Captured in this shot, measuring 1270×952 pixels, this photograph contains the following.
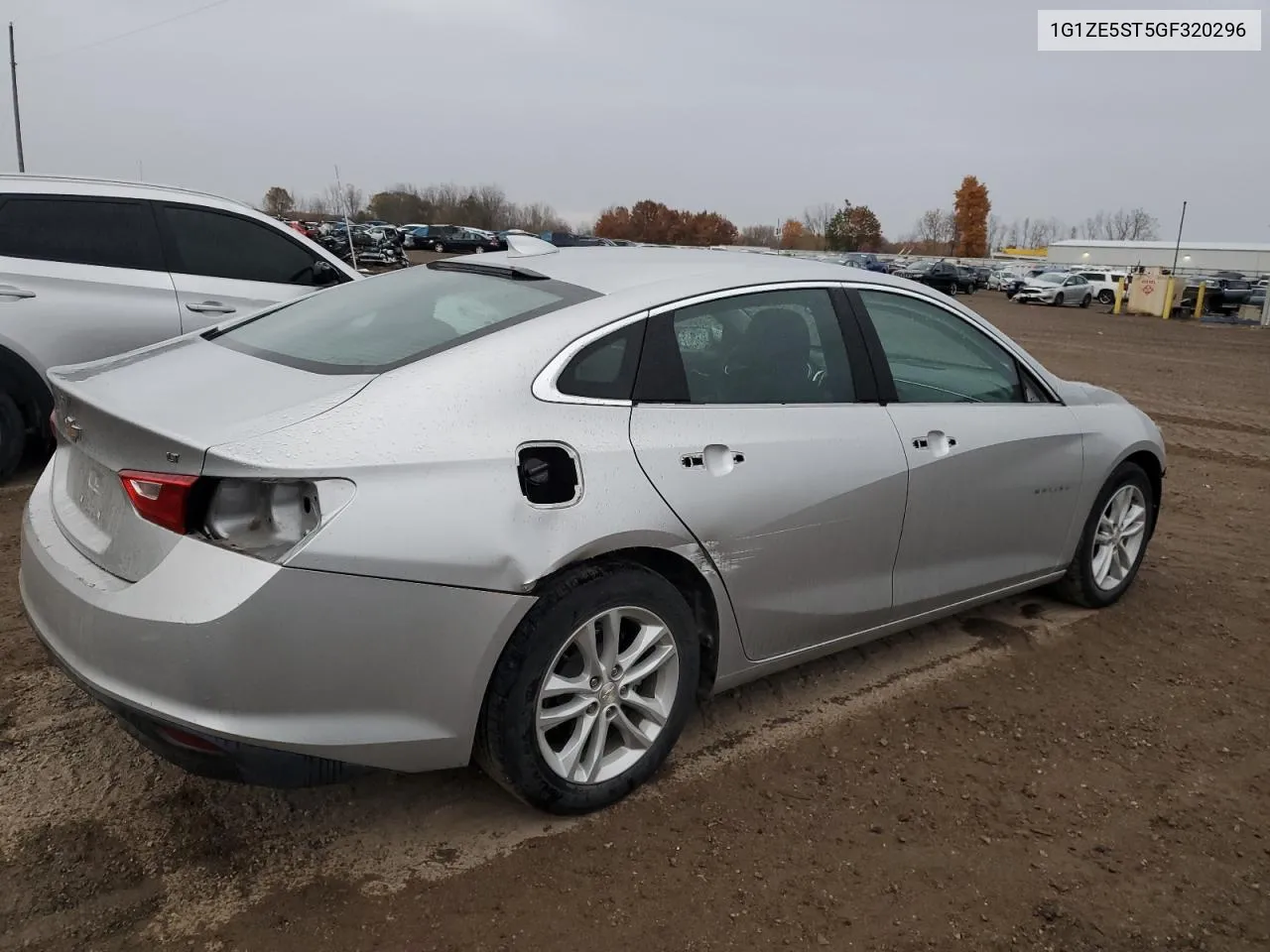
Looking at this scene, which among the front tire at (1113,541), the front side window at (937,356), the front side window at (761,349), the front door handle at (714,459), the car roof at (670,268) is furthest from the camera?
the front tire at (1113,541)

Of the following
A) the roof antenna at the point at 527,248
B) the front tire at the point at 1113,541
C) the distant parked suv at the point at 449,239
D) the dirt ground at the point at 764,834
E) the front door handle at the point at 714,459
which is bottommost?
the dirt ground at the point at 764,834

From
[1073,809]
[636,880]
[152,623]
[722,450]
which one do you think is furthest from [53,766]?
[1073,809]

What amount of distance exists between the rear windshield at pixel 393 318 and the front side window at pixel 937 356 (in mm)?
1249

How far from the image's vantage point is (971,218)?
113 metres

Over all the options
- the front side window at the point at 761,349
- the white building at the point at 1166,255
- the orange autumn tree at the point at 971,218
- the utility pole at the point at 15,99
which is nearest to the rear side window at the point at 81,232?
the front side window at the point at 761,349

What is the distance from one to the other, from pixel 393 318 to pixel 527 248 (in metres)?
0.90

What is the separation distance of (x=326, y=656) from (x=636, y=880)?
1019 millimetres

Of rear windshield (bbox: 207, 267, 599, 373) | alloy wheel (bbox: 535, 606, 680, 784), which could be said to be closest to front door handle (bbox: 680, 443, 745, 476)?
alloy wheel (bbox: 535, 606, 680, 784)

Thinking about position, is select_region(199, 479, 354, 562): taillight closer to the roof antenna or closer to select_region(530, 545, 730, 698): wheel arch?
select_region(530, 545, 730, 698): wheel arch

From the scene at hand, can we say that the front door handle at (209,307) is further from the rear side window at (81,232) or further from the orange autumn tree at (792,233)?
the orange autumn tree at (792,233)

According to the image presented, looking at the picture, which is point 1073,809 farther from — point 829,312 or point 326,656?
point 326,656

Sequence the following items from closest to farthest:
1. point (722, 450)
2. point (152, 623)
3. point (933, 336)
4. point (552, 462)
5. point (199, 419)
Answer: point (152, 623)
point (199, 419)
point (552, 462)
point (722, 450)
point (933, 336)

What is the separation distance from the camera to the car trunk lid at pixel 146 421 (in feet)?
7.45

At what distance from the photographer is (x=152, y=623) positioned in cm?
218
